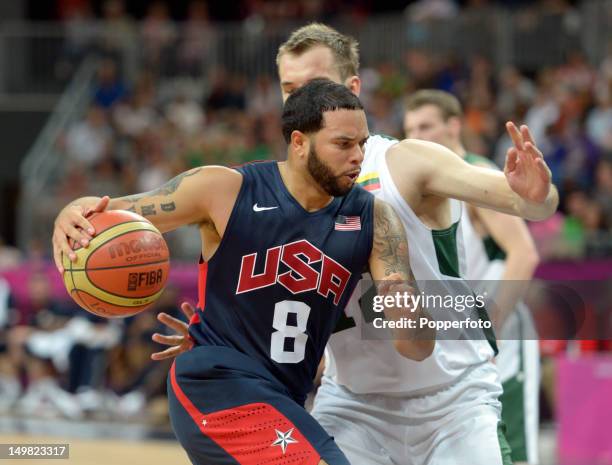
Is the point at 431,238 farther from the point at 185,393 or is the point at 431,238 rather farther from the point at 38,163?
the point at 38,163

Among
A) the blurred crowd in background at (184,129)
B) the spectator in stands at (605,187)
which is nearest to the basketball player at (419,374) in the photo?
the blurred crowd in background at (184,129)

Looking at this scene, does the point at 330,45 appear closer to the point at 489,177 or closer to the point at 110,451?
the point at 489,177

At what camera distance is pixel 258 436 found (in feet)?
13.5

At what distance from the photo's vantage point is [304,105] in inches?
173

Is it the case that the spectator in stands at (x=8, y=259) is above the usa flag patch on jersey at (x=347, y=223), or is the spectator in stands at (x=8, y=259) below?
below

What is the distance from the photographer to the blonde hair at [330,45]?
16.6 ft

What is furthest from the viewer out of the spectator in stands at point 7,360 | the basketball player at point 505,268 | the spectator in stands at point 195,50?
the spectator in stands at point 195,50

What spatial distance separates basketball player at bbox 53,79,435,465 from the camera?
4223mm

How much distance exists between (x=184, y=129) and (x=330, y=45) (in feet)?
39.8

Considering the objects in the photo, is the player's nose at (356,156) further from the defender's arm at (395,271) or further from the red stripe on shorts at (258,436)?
the red stripe on shorts at (258,436)

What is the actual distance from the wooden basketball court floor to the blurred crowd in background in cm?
100

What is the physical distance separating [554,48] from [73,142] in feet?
24.2

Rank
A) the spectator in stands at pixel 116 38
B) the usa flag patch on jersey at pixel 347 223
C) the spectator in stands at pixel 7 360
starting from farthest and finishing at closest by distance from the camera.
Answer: the spectator in stands at pixel 116 38
the spectator in stands at pixel 7 360
the usa flag patch on jersey at pixel 347 223

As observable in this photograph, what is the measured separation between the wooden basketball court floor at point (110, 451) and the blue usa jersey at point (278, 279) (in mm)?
5206
